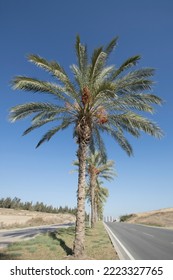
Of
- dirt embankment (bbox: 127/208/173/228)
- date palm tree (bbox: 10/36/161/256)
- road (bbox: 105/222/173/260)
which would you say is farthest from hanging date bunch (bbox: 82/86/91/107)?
dirt embankment (bbox: 127/208/173/228)

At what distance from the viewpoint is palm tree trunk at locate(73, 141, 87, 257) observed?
11.4 metres

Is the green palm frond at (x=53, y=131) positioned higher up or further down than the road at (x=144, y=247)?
higher up

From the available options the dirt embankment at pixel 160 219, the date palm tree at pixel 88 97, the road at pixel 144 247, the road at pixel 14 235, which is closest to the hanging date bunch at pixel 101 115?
the date palm tree at pixel 88 97

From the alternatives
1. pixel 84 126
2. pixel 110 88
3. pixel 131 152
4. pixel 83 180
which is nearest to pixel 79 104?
pixel 84 126

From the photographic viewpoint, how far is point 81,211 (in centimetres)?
1198

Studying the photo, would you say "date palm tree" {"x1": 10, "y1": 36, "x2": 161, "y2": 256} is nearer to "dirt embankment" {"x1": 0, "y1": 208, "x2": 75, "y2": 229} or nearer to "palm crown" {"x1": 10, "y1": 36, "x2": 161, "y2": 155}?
"palm crown" {"x1": 10, "y1": 36, "x2": 161, "y2": 155}

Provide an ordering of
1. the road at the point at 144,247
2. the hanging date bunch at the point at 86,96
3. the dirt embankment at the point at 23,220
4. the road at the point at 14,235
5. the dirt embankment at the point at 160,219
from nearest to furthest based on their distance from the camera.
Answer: the road at the point at 144,247
the hanging date bunch at the point at 86,96
the road at the point at 14,235
the dirt embankment at the point at 23,220
the dirt embankment at the point at 160,219

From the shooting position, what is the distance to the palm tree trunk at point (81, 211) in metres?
11.4

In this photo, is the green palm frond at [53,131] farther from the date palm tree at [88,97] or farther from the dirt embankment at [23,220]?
the dirt embankment at [23,220]

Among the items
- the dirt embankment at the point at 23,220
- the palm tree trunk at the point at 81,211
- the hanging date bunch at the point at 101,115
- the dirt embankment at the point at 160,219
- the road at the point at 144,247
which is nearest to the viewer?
the palm tree trunk at the point at 81,211


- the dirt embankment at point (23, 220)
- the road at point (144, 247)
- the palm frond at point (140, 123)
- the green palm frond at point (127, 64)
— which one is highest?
the green palm frond at point (127, 64)

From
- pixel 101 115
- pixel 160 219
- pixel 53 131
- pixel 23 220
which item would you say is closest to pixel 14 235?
pixel 53 131

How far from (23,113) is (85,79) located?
354 centimetres
